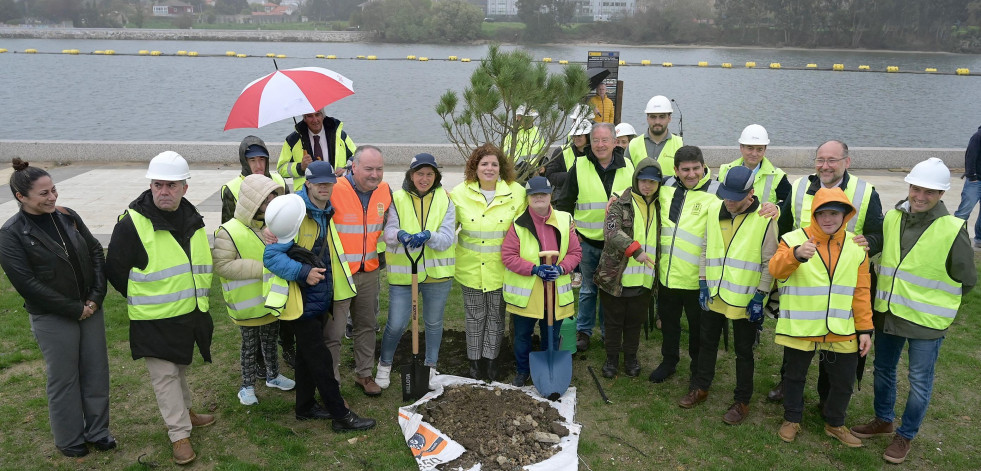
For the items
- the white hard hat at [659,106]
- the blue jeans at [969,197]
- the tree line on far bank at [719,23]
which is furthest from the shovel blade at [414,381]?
the tree line on far bank at [719,23]

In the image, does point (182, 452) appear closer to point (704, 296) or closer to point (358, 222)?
point (358, 222)

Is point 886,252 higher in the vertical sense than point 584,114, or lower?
lower

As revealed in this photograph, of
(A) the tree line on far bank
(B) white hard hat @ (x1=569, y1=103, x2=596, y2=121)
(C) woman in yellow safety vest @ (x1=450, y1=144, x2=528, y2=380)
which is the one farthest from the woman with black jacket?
(A) the tree line on far bank

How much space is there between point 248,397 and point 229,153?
991 centimetres

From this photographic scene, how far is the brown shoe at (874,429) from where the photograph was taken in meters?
4.81

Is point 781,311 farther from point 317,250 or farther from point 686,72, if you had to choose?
point 686,72

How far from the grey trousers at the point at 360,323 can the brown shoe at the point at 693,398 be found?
238 centimetres

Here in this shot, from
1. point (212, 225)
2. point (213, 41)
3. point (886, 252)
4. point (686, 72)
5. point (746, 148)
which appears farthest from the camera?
point (213, 41)

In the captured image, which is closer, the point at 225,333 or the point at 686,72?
the point at 225,333

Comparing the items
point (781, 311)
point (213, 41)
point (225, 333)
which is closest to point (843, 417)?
point (781, 311)

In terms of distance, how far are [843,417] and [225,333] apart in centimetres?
510

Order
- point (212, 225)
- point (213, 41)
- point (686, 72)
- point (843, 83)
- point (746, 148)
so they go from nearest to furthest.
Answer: point (746, 148) < point (212, 225) < point (843, 83) < point (686, 72) < point (213, 41)

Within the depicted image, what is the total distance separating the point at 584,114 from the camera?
6531 mm

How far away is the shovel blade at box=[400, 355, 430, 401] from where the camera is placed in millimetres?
5191
